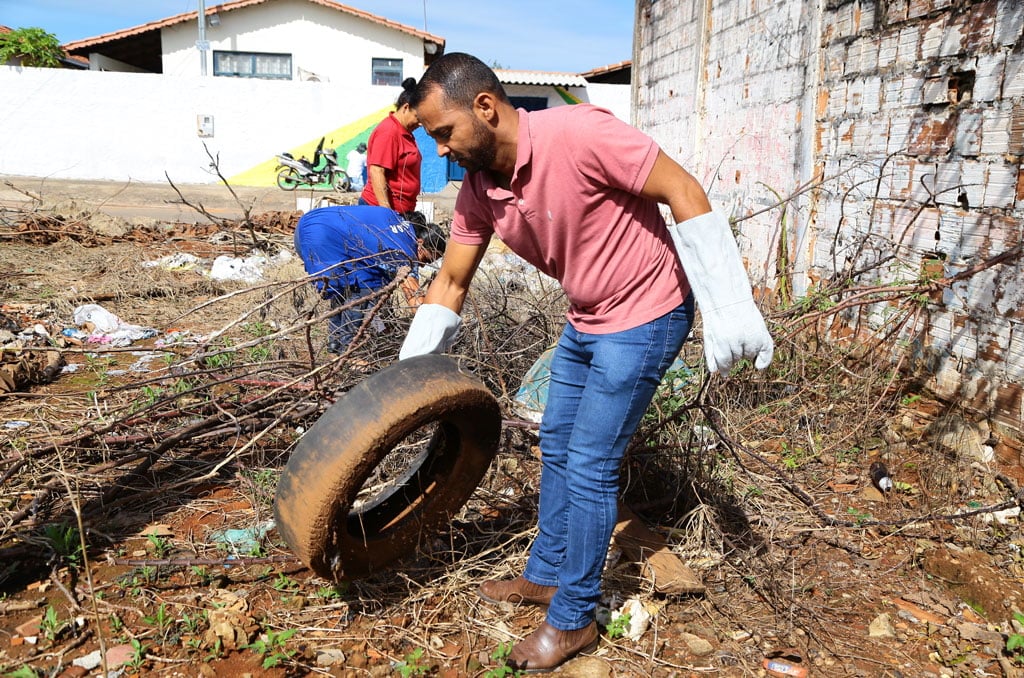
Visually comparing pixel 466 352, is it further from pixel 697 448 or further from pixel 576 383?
pixel 576 383

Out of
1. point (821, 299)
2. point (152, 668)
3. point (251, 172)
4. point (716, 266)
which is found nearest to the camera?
point (716, 266)

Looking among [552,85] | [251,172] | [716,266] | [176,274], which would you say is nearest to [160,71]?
[251,172]

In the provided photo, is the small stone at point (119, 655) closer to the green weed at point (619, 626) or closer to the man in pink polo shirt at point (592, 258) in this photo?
the man in pink polo shirt at point (592, 258)

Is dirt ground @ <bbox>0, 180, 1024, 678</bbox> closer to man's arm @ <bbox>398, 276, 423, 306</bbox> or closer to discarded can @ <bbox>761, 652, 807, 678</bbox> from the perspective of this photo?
discarded can @ <bbox>761, 652, 807, 678</bbox>

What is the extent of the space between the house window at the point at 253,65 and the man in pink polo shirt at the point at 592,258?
23.6 metres

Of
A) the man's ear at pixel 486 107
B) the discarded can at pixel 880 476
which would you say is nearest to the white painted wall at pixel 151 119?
the discarded can at pixel 880 476

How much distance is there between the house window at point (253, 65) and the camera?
78.1 ft

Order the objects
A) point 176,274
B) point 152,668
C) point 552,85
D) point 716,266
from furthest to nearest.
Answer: point 552,85 < point 176,274 < point 152,668 < point 716,266

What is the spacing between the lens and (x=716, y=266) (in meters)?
2.24

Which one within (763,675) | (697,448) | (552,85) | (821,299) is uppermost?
(552,85)

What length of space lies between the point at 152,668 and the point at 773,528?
2382mm

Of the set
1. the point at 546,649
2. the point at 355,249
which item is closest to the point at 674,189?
the point at 546,649

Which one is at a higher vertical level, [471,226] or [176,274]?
[471,226]

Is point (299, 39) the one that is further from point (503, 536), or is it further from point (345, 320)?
point (503, 536)
